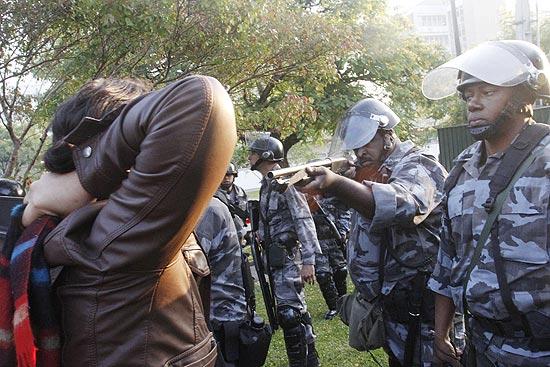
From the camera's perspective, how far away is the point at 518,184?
226 cm

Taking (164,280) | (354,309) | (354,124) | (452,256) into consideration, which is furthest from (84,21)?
(164,280)

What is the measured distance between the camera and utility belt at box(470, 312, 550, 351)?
7.06 feet

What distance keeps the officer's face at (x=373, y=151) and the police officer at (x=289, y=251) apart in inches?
60.8

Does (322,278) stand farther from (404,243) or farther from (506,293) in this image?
(506,293)

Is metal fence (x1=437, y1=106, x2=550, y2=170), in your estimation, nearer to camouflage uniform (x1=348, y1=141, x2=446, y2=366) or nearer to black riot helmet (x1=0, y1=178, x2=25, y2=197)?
camouflage uniform (x1=348, y1=141, x2=446, y2=366)

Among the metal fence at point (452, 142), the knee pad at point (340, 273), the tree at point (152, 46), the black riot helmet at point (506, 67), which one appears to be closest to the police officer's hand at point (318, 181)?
the black riot helmet at point (506, 67)

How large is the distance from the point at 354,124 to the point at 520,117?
106cm

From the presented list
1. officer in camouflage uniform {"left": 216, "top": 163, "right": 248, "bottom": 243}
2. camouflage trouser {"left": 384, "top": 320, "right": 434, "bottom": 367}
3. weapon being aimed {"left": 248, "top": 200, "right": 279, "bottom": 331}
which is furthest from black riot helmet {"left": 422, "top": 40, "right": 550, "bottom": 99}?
officer in camouflage uniform {"left": 216, "top": 163, "right": 248, "bottom": 243}

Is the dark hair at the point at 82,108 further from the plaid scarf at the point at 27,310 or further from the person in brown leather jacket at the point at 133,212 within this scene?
the plaid scarf at the point at 27,310

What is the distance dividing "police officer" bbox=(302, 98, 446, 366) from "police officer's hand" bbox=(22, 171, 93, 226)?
1730mm

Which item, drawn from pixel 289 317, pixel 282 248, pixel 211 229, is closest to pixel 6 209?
pixel 211 229

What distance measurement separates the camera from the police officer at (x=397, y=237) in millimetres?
2992

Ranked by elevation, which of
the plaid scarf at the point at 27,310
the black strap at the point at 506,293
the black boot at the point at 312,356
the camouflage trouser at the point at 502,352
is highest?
the plaid scarf at the point at 27,310

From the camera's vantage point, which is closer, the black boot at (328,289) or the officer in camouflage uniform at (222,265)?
the officer in camouflage uniform at (222,265)
